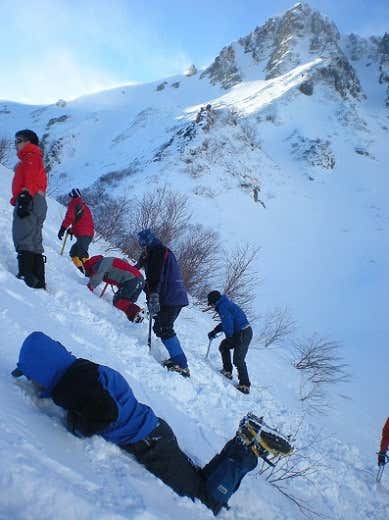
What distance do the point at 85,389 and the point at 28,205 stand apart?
112 inches

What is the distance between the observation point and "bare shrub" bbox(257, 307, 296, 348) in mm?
13028

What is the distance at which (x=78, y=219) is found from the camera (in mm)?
6980

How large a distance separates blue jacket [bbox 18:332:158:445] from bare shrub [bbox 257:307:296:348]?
10193mm

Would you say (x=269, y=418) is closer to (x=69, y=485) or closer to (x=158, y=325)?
(x=158, y=325)

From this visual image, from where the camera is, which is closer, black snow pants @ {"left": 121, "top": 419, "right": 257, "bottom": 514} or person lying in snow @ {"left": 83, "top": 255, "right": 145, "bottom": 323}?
black snow pants @ {"left": 121, "top": 419, "right": 257, "bottom": 514}

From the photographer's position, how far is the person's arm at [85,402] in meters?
2.13

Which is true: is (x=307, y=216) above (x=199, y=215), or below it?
above

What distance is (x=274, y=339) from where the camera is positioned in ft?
42.1

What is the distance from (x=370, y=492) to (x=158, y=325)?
370 centimetres

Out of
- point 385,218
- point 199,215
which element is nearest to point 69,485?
point 199,215

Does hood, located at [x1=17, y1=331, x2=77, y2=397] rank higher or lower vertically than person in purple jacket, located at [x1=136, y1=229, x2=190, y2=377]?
lower

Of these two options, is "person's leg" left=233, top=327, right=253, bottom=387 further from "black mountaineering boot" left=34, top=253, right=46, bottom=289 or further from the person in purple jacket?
"black mountaineering boot" left=34, top=253, right=46, bottom=289

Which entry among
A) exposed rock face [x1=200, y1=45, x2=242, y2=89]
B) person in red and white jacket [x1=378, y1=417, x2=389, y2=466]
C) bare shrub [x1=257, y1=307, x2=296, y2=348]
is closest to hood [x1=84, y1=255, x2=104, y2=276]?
person in red and white jacket [x1=378, y1=417, x2=389, y2=466]

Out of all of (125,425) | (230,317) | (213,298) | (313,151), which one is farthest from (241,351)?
(313,151)
